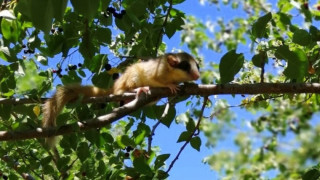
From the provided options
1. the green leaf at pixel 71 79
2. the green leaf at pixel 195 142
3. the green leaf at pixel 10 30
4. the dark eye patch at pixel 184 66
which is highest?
the dark eye patch at pixel 184 66

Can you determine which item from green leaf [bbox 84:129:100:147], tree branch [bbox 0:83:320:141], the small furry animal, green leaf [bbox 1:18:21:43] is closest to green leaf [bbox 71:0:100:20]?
tree branch [bbox 0:83:320:141]

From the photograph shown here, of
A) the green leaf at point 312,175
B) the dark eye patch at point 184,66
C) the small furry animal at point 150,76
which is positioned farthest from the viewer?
the dark eye patch at point 184,66

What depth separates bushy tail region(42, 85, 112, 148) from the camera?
9.50ft

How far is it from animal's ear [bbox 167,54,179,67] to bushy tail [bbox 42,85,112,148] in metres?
0.70

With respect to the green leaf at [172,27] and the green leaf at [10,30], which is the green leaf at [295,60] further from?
the green leaf at [10,30]

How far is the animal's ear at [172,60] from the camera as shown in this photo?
386 centimetres

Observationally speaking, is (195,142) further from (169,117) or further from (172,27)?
(172,27)

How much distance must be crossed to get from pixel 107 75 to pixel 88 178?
0.93 meters

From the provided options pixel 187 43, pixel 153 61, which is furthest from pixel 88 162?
pixel 187 43

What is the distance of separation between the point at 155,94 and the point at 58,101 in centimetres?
86

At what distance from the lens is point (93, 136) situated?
2885 mm

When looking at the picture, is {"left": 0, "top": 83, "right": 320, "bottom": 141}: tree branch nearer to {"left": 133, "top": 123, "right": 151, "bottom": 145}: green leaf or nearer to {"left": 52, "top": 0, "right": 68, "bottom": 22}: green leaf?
{"left": 133, "top": 123, "right": 151, "bottom": 145}: green leaf

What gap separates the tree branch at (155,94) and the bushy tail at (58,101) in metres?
0.40

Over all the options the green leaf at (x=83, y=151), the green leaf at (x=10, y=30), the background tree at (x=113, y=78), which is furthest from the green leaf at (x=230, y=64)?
the green leaf at (x=83, y=151)
